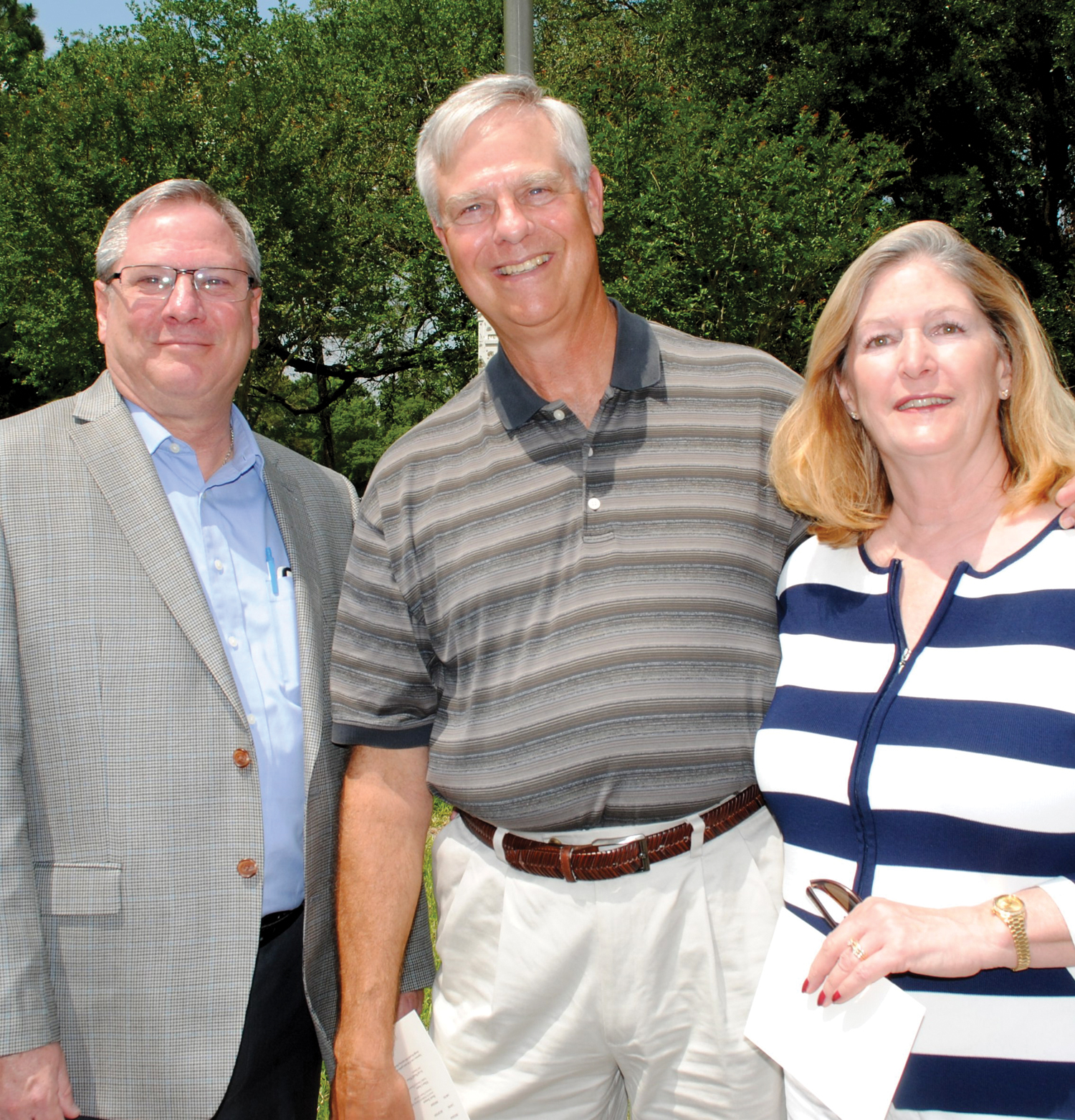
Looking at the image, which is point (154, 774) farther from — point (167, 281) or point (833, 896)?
point (833, 896)

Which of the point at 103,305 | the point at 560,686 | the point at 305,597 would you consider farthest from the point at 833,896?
the point at 103,305

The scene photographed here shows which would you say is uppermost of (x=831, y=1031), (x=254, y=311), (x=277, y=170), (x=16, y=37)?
(x=16, y=37)

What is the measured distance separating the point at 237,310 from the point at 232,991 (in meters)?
1.74

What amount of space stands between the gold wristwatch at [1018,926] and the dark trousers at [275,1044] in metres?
1.62

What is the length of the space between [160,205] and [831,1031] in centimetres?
255

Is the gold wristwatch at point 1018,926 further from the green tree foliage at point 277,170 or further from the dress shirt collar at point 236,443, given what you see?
the green tree foliage at point 277,170

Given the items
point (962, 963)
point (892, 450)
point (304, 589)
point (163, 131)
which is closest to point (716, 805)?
point (962, 963)

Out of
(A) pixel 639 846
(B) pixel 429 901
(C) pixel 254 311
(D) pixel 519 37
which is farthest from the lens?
(D) pixel 519 37

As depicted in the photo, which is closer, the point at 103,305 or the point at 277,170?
the point at 103,305

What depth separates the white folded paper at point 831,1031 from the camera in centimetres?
169

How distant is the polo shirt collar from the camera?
7.61 feet

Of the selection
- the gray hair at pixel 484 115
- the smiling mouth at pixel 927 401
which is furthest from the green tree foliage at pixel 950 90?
the smiling mouth at pixel 927 401

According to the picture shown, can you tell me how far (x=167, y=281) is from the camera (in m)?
2.60

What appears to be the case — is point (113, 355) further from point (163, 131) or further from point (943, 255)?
point (163, 131)
